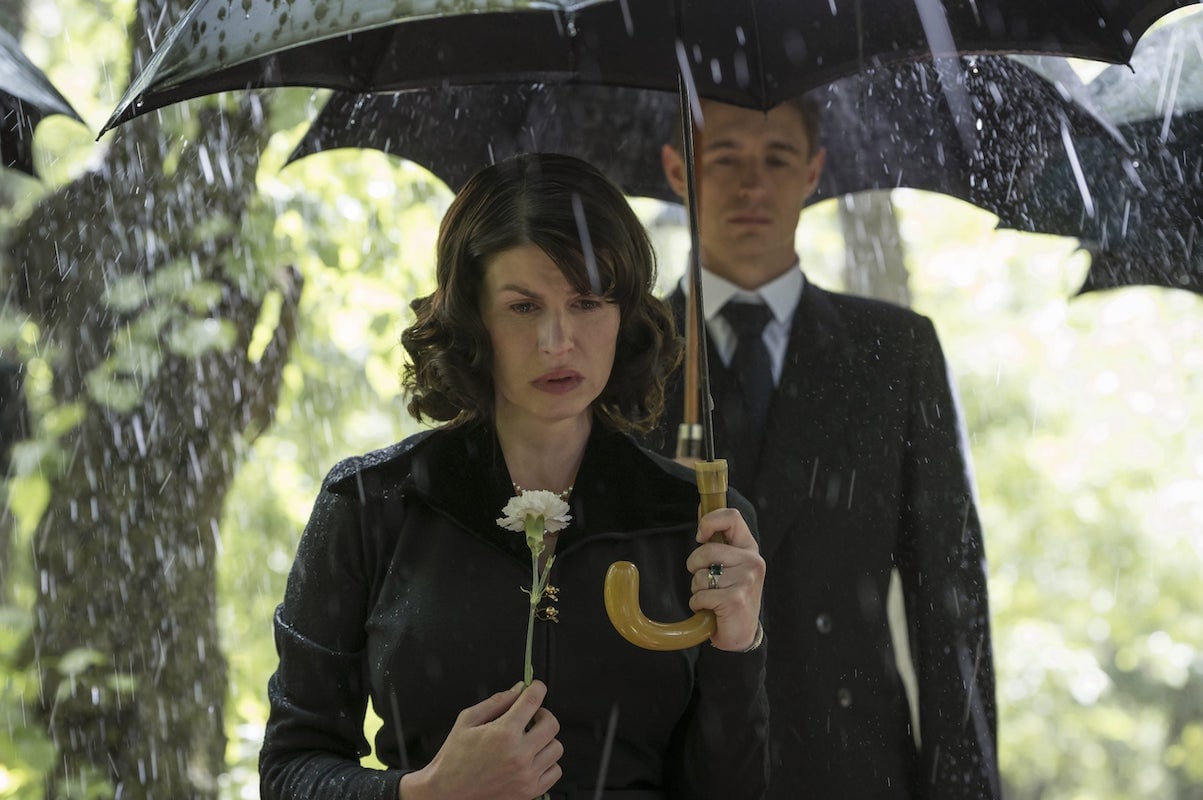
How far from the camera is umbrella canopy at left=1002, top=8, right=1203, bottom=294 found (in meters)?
2.60

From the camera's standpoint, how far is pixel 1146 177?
103 inches

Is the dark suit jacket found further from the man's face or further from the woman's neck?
the woman's neck

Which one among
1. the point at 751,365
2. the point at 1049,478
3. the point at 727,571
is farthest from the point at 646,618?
the point at 1049,478

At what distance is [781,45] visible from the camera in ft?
8.50

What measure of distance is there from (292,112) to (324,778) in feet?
9.03

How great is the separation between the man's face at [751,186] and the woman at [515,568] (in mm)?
674

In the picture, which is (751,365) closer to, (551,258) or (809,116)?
(809,116)

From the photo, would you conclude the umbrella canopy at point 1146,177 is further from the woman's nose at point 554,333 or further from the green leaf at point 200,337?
the green leaf at point 200,337

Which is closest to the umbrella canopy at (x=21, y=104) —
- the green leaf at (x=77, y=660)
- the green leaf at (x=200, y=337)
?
the green leaf at (x=200, y=337)

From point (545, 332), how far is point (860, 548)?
0.89 metres

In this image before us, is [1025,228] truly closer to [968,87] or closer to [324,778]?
[968,87]

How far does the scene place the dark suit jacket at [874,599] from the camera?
2613mm

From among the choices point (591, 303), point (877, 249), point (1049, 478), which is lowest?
point (1049, 478)

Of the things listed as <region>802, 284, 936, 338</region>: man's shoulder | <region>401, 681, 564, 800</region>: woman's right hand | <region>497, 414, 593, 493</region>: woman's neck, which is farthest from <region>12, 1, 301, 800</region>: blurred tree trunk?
<region>401, 681, 564, 800</region>: woman's right hand
